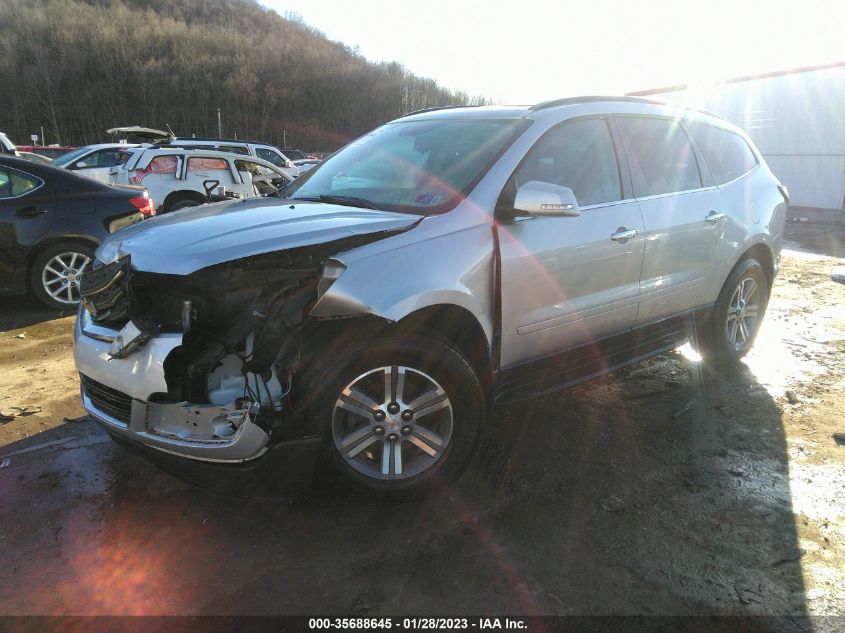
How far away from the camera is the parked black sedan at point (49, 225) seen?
570cm

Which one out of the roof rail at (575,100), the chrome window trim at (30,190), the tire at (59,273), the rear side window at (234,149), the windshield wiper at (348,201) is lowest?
the tire at (59,273)

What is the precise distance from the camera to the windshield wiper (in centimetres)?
313

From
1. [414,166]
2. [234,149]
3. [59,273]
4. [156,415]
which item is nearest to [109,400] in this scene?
[156,415]

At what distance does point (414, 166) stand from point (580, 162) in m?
0.98

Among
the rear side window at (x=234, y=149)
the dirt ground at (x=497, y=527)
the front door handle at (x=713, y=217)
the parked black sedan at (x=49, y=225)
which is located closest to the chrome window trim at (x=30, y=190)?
the parked black sedan at (x=49, y=225)

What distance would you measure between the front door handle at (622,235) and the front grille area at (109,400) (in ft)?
8.79

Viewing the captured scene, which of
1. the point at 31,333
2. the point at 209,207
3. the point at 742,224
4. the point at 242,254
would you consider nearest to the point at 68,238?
the point at 31,333

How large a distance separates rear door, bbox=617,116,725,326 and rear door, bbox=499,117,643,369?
6.2 inches

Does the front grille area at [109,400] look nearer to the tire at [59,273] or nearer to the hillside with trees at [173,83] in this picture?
the tire at [59,273]

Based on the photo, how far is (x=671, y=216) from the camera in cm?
381

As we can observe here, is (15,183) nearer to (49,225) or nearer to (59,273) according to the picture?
(49,225)

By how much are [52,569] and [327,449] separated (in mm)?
1181

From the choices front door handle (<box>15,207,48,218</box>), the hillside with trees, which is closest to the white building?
front door handle (<box>15,207,48,218</box>)

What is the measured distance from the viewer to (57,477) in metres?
3.02
